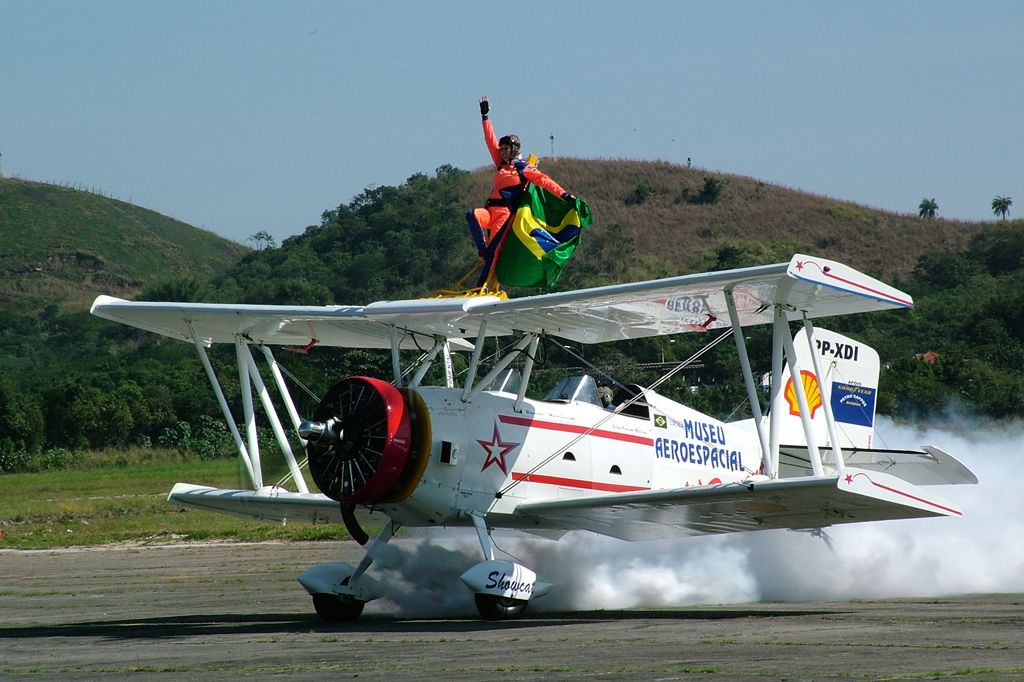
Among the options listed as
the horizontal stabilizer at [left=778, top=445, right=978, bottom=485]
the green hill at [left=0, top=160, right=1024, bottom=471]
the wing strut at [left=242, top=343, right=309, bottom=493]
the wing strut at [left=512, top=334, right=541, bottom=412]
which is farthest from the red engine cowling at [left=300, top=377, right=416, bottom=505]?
the horizontal stabilizer at [left=778, top=445, right=978, bottom=485]

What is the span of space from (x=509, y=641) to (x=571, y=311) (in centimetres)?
431

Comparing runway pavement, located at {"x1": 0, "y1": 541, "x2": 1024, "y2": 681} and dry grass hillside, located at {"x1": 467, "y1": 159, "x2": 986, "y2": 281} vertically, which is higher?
dry grass hillside, located at {"x1": 467, "y1": 159, "x2": 986, "y2": 281}

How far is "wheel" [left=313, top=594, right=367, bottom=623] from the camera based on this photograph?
522 inches

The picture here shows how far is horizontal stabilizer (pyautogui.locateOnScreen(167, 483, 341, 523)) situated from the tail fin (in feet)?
20.0

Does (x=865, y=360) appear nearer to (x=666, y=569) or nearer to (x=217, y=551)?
(x=666, y=569)

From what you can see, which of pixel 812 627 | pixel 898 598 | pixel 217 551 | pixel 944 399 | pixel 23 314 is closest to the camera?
pixel 812 627

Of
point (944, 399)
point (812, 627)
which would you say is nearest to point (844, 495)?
point (812, 627)

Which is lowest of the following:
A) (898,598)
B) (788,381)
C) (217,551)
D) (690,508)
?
(217,551)

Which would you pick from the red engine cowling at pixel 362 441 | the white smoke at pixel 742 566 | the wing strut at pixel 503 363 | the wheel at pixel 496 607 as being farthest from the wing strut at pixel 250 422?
the wheel at pixel 496 607

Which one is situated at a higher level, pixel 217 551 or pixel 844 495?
pixel 844 495

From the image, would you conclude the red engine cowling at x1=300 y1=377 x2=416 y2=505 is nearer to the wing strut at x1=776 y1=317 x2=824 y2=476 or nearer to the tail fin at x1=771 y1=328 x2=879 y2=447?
the wing strut at x1=776 y1=317 x2=824 y2=476

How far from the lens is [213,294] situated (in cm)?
9175

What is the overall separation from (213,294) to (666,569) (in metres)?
80.4

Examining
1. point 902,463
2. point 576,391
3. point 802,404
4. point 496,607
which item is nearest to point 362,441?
point 496,607
